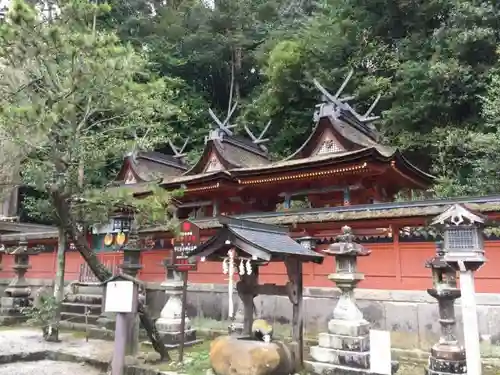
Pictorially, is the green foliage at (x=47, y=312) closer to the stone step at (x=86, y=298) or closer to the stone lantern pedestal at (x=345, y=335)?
the stone step at (x=86, y=298)

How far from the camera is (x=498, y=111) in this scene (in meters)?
16.0

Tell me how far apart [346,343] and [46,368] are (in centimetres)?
Answer: 616

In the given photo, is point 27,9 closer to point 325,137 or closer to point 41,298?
point 41,298

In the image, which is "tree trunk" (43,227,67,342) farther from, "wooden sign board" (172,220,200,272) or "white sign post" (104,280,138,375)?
"wooden sign board" (172,220,200,272)

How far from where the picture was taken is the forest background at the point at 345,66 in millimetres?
19203

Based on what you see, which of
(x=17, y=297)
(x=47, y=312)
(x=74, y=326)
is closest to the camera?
(x=47, y=312)

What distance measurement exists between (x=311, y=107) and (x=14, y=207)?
19285 millimetres

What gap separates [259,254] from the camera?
23.1 feet

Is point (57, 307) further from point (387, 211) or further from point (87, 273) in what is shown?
point (387, 211)

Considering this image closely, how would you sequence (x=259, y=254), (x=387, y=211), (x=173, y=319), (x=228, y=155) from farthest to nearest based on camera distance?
(x=228, y=155) < (x=173, y=319) < (x=387, y=211) < (x=259, y=254)

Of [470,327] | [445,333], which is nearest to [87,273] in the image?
[445,333]

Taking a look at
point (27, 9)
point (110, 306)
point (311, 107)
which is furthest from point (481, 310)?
point (311, 107)

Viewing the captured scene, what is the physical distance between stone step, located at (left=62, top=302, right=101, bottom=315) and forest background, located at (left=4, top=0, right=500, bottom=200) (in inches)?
265

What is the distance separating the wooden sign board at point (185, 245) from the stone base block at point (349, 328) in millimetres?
2965
